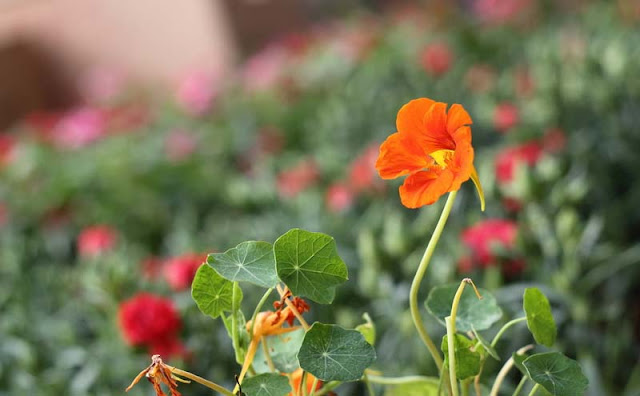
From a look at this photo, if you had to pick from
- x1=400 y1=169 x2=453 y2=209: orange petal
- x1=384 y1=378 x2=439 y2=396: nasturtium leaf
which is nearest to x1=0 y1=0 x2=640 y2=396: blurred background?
x1=384 y1=378 x2=439 y2=396: nasturtium leaf

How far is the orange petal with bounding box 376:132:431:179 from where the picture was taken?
53 cm

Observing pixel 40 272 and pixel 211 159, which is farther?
pixel 211 159

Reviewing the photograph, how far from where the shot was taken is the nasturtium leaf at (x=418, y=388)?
651 millimetres

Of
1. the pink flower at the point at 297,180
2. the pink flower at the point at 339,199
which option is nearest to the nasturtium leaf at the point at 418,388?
the pink flower at the point at 339,199

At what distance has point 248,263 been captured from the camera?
56 cm

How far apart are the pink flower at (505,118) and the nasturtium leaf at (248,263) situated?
126 cm

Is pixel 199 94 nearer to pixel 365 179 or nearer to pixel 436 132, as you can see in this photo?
pixel 365 179

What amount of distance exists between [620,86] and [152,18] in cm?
235

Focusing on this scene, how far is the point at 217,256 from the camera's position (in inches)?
21.9

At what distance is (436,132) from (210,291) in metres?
0.22

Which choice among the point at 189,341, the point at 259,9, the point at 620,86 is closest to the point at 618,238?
the point at 620,86

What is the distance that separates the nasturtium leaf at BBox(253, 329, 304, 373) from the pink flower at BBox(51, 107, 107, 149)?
1976 millimetres

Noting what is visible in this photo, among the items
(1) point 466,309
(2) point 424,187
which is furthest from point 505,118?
(2) point 424,187

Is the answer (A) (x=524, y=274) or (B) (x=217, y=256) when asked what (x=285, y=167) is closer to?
(A) (x=524, y=274)
